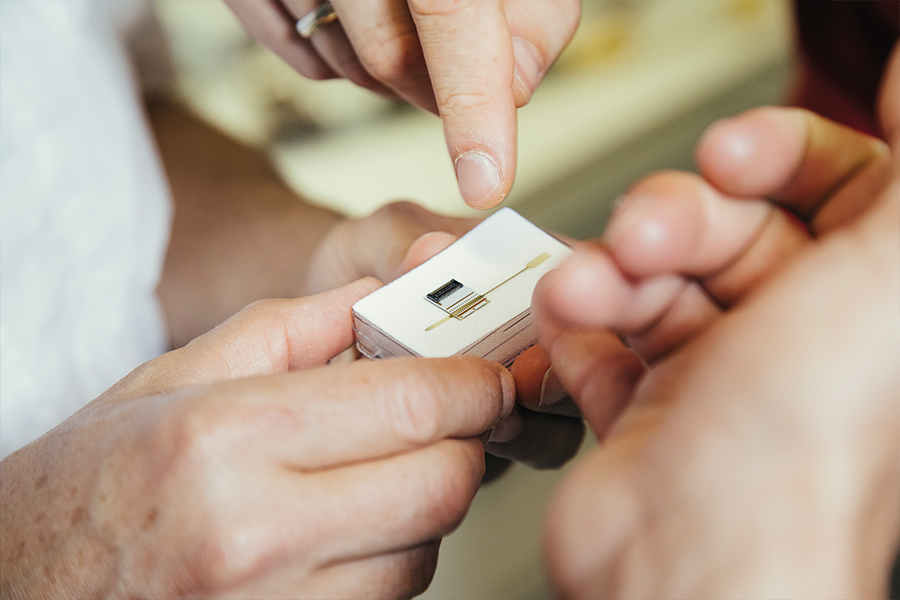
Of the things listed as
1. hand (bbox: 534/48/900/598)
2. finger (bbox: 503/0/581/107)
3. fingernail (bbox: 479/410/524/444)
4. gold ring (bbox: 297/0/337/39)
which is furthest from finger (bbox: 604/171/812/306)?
gold ring (bbox: 297/0/337/39)

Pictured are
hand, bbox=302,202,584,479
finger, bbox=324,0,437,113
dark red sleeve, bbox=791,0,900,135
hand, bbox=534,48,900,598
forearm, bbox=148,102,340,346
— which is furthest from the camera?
dark red sleeve, bbox=791,0,900,135

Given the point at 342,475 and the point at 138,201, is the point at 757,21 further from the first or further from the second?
the point at 342,475

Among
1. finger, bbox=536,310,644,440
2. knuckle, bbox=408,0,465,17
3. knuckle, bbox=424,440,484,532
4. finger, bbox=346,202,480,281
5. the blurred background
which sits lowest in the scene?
the blurred background

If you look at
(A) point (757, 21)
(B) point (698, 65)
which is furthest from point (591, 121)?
(A) point (757, 21)

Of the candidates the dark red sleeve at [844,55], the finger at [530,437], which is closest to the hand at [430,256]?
the finger at [530,437]

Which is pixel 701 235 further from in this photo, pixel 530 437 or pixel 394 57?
pixel 394 57

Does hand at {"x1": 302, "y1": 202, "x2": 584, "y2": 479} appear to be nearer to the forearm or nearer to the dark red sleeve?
the forearm

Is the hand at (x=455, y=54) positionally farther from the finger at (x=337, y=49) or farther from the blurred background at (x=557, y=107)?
the blurred background at (x=557, y=107)
